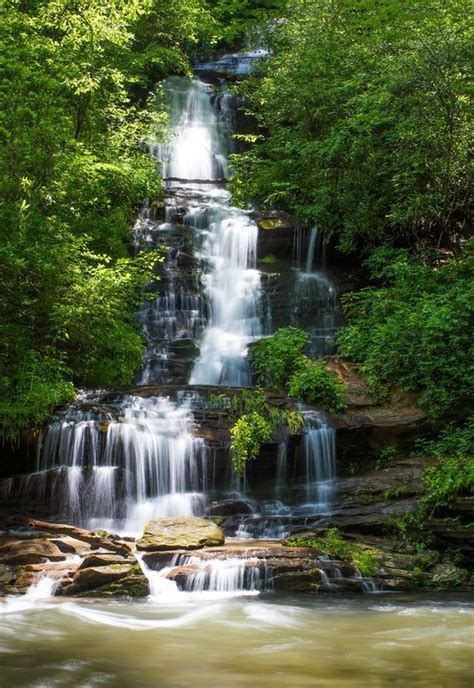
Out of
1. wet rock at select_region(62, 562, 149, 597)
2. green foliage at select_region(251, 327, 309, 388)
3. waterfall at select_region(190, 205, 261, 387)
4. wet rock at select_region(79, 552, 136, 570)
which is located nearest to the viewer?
wet rock at select_region(62, 562, 149, 597)

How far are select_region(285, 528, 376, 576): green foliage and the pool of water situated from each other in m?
0.61

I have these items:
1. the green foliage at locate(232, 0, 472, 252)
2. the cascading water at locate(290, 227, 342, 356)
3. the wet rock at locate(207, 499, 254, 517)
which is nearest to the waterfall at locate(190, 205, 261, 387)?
the cascading water at locate(290, 227, 342, 356)

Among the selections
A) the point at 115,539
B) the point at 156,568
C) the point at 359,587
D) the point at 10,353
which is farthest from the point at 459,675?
the point at 10,353

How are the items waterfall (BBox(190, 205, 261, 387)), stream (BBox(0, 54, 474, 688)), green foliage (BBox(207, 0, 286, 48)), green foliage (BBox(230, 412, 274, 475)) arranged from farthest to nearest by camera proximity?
green foliage (BBox(207, 0, 286, 48))
waterfall (BBox(190, 205, 261, 387))
green foliage (BBox(230, 412, 274, 475))
stream (BBox(0, 54, 474, 688))

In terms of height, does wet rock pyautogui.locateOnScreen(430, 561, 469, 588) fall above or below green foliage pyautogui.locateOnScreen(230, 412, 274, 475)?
below

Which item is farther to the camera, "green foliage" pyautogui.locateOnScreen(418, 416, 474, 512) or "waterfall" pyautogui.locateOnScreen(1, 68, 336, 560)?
"waterfall" pyautogui.locateOnScreen(1, 68, 336, 560)

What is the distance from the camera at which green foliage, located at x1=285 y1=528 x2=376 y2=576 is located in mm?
9172

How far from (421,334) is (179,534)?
6.40 metres

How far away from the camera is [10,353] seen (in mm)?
12234

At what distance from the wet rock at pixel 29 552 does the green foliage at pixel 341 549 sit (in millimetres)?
3119

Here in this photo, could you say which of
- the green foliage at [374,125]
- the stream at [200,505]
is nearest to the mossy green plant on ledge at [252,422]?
the stream at [200,505]

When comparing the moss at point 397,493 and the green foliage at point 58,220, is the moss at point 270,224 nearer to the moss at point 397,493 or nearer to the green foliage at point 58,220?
the green foliage at point 58,220

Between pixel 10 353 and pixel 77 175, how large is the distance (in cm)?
399

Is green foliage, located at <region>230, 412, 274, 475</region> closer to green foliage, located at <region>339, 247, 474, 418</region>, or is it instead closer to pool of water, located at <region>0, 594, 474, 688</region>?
green foliage, located at <region>339, 247, 474, 418</region>
